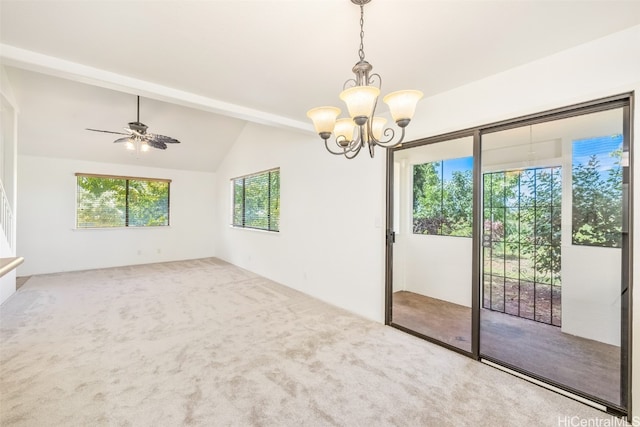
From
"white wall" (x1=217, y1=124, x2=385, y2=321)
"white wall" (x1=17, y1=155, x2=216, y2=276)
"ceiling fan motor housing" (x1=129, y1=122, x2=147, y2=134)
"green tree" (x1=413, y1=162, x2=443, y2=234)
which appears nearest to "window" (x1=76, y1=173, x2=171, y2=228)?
"white wall" (x1=17, y1=155, x2=216, y2=276)

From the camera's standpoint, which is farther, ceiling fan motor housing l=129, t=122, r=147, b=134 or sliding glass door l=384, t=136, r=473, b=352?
ceiling fan motor housing l=129, t=122, r=147, b=134

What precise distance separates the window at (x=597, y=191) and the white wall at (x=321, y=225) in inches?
66.1

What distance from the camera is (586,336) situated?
2631 millimetres

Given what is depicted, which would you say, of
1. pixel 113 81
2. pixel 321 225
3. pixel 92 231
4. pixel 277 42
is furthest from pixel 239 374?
pixel 92 231

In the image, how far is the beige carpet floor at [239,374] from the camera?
5.98 feet

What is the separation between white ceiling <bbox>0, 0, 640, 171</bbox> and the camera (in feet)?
5.41

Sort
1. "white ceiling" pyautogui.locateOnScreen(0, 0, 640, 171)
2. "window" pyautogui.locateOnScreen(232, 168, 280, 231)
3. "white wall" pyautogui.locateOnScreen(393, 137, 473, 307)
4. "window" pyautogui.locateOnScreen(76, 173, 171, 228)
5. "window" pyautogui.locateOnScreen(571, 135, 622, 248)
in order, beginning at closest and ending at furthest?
1. "white ceiling" pyautogui.locateOnScreen(0, 0, 640, 171)
2. "window" pyautogui.locateOnScreen(571, 135, 622, 248)
3. "white wall" pyautogui.locateOnScreen(393, 137, 473, 307)
4. "window" pyautogui.locateOnScreen(232, 168, 280, 231)
5. "window" pyautogui.locateOnScreen(76, 173, 171, 228)

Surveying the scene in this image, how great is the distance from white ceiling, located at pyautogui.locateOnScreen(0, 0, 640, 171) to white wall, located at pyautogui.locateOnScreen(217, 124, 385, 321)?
3.64 feet

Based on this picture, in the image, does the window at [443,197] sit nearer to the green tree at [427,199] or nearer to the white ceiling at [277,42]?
the green tree at [427,199]

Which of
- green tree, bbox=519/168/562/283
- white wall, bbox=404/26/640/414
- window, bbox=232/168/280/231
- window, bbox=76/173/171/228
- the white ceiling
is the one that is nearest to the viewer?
the white ceiling

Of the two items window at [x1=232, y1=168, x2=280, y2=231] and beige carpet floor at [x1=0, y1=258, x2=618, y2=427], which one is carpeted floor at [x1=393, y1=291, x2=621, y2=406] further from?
window at [x1=232, y1=168, x2=280, y2=231]

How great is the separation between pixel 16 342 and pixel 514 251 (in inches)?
190

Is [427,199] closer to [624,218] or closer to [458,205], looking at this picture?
[458,205]

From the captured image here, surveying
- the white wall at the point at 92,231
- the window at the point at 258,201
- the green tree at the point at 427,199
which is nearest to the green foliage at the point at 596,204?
the green tree at the point at 427,199
